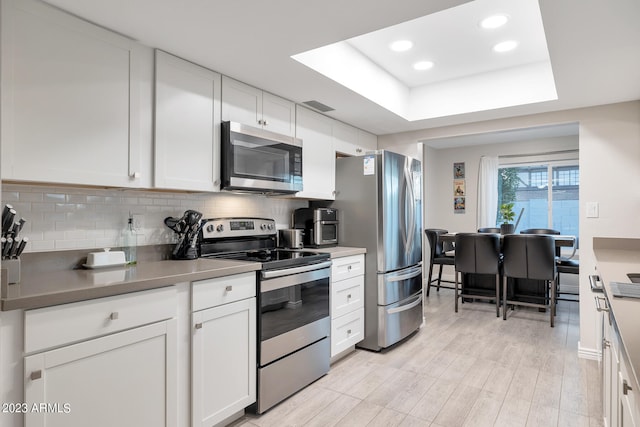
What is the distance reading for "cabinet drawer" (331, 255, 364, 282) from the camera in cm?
295

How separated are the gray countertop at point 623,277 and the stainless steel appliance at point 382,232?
4.83 ft

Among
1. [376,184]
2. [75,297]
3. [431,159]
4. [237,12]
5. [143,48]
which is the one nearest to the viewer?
[75,297]

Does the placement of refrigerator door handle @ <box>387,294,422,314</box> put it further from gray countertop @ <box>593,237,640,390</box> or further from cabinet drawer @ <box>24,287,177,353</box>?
cabinet drawer @ <box>24,287,177,353</box>

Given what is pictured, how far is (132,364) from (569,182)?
650 centimetres

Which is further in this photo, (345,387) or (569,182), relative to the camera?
(569,182)

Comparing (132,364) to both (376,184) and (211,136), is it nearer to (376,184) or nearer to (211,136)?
(211,136)

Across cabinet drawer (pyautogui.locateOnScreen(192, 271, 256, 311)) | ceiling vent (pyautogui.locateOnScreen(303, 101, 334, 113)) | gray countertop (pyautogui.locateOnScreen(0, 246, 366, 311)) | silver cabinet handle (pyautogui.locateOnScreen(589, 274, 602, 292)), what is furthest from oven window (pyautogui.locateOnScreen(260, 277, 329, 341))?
silver cabinet handle (pyautogui.locateOnScreen(589, 274, 602, 292))

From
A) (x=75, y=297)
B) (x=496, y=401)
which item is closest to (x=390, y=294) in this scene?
(x=496, y=401)

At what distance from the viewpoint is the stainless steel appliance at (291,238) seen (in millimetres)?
3113

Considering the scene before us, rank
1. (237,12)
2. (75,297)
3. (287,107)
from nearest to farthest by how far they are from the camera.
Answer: (75,297) → (237,12) → (287,107)

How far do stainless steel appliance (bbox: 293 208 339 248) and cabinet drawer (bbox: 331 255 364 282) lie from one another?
11.7 inches

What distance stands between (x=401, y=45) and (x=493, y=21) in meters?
0.65

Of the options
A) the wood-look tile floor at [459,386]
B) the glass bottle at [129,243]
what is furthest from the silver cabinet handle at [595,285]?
the glass bottle at [129,243]

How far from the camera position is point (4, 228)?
5.03 ft
